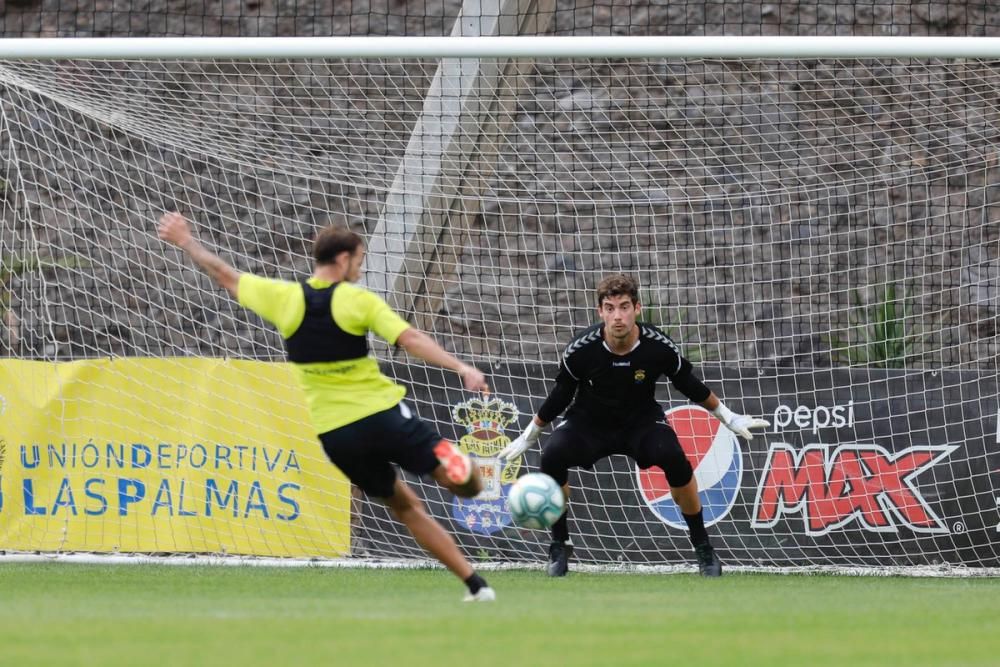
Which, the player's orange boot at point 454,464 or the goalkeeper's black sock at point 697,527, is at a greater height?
the player's orange boot at point 454,464

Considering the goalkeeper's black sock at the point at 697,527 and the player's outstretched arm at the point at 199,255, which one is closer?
the player's outstretched arm at the point at 199,255

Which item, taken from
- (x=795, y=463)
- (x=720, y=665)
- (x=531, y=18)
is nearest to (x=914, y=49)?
(x=795, y=463)

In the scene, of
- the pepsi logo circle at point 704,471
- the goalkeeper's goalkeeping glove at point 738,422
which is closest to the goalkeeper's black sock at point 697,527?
the goalkeeper's goalkeeping glove at point 738,422

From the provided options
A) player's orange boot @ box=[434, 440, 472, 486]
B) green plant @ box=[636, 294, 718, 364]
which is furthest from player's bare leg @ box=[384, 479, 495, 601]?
green plant @ box=[636, 294, 718, 364]

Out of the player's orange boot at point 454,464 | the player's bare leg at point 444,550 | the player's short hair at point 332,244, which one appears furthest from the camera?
the player's short hair at point 332,244

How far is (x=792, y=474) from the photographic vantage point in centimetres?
968

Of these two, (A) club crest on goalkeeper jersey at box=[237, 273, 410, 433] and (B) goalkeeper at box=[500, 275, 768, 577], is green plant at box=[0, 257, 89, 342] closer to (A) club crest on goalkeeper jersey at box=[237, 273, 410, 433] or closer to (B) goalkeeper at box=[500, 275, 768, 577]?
(B) goalkeeper at box=[500, 275, 768, 577]

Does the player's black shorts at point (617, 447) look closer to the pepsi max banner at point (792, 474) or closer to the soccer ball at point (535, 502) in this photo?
the pepsi max banner at point (792, 474)

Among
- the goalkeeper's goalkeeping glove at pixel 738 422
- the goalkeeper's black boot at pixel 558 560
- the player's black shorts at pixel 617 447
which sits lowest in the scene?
the goalkeeper's black boot at pixel 558 560

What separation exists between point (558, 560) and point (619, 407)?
1034 millimetres

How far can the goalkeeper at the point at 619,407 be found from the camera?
349 inches

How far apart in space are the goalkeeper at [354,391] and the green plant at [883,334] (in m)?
4.56

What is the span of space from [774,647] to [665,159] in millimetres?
7031

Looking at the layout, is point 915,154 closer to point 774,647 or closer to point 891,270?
point 891,270
